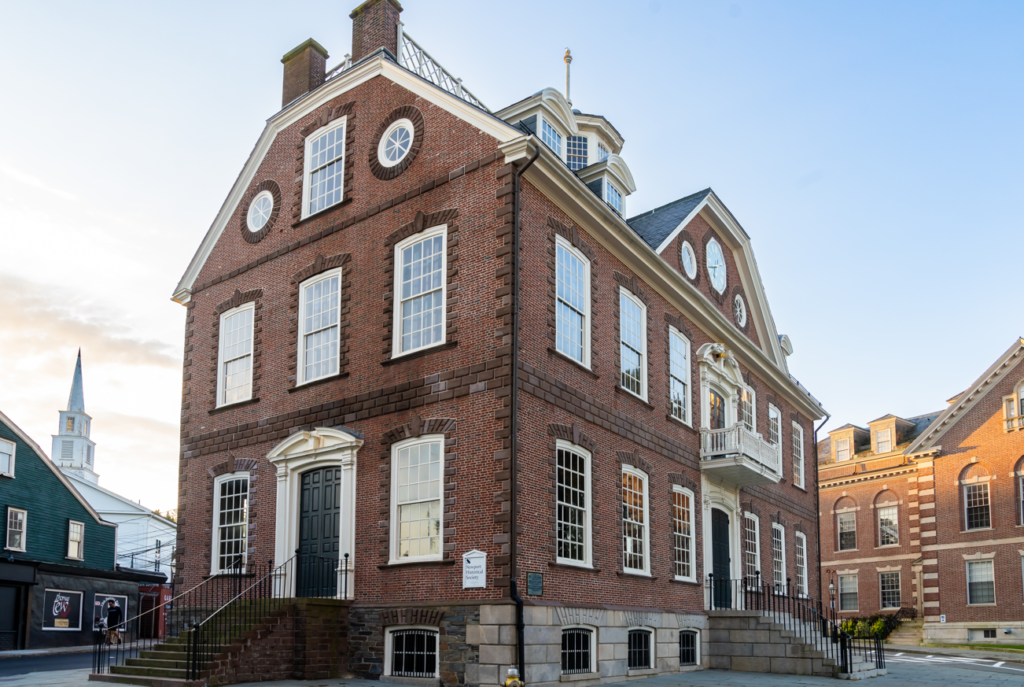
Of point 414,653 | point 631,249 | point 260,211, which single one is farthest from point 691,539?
point 260,211

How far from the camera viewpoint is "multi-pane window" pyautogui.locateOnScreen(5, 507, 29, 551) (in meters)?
32.9

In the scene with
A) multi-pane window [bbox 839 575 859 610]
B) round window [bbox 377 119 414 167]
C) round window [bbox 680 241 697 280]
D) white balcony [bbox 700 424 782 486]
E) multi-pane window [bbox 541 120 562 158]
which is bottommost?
multi-pane window [bbox 839 575 859 610]

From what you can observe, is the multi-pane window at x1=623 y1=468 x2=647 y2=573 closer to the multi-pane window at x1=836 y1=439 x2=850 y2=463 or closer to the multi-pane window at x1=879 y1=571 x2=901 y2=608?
the multi-pane window at x1=879 y1=571 x2=901 y2=608

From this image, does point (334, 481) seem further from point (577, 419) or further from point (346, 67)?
point (346, 67)

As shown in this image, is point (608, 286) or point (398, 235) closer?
point (398, 235)

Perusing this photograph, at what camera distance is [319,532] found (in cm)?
1912

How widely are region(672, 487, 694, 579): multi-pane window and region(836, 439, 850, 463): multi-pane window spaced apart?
32.2 m

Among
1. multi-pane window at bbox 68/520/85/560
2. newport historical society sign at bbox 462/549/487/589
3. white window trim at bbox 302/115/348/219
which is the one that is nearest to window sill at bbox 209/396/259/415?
white window trim at bbox 302/115/348/219

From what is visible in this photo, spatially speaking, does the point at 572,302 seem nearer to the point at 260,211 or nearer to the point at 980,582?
the point at 260,211

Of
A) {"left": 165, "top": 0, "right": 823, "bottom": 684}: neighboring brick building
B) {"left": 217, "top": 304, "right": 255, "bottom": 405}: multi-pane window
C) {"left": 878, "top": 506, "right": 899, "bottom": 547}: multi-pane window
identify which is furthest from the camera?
{"left": 878, "top": 506, "right": 899, "bottom": 547}: multi-pane window

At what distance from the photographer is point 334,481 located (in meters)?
19.0

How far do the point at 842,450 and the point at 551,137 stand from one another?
1413 inches

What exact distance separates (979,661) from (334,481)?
883 inches

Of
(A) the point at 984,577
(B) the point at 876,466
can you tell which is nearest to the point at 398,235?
(A) the point at 984,577
